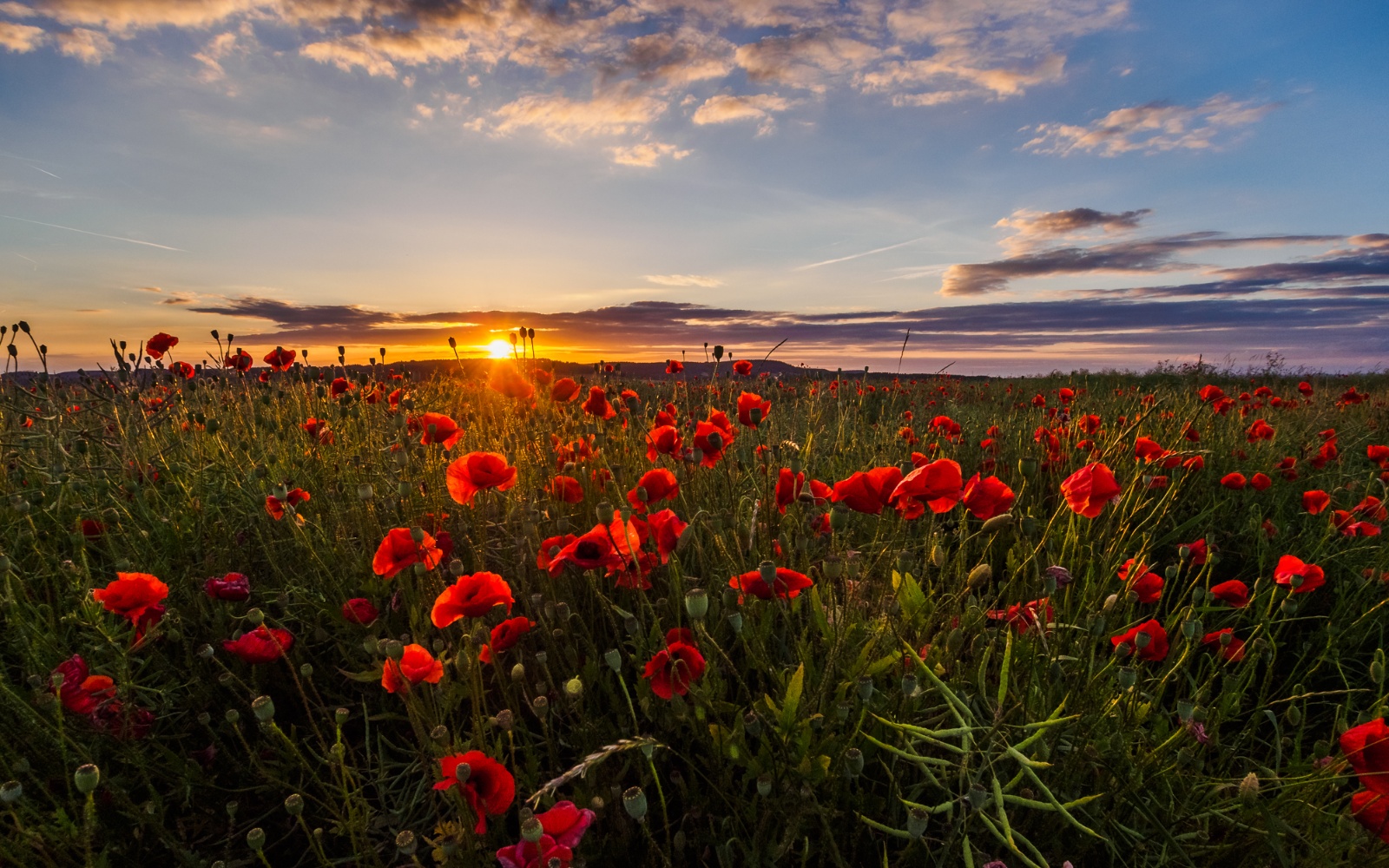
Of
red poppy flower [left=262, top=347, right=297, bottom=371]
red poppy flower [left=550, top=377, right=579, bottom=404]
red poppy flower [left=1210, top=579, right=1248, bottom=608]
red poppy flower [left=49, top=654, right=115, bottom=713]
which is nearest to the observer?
red poppy flower [left=49, top=654, right=115, bottom=713]

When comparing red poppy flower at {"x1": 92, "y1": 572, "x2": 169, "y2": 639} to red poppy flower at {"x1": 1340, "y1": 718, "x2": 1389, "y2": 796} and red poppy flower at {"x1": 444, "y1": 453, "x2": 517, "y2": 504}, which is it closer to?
red poppy flower at {"x1": 444, "y1": 453, "x2": 517, "y2": 504}

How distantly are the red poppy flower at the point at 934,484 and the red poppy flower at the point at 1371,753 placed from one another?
2.55ft

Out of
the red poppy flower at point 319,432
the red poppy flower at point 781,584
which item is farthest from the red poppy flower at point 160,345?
the red poppy flower at point 781,584

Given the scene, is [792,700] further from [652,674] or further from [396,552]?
[396,552]

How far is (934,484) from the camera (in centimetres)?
145

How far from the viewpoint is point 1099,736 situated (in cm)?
150

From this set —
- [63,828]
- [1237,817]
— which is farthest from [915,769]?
[63,828]

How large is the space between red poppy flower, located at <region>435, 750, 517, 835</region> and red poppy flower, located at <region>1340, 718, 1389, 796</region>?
1.47 m

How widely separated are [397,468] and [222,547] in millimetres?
645

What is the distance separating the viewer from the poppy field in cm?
131

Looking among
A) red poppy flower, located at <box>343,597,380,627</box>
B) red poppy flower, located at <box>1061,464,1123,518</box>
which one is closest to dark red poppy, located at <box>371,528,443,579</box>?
red poppy flower, located at <box>343,597,380,627</box>

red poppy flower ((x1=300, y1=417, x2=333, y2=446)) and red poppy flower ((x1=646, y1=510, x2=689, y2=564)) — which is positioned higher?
red poppy flower ((x1=300, y1=417, x2=333, y2=446))

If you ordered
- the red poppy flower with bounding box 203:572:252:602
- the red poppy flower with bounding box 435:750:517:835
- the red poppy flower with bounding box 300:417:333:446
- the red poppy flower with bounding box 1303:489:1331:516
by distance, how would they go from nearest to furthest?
the red poppy flower with bounding box 435:750:517:835, the red poppy flower with bounding box 203:572:252:602, the red poppy flower with bounding box 1303:489:1331:516, the red poppy flower with bounding box 300:417:333:446

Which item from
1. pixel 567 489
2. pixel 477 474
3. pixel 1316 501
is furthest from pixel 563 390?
pixel 1316 501
